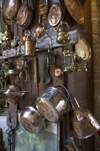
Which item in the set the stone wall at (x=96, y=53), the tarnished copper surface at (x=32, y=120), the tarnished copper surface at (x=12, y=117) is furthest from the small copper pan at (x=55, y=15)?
the tarnished copper surface at (x=12, y=117)

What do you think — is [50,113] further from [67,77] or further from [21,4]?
[21,4]

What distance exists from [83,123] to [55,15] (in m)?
1.20

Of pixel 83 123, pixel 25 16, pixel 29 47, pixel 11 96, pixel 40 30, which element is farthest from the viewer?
pixel 11 96

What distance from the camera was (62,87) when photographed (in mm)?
1390

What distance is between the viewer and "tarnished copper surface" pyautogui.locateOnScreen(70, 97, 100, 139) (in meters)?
1.18

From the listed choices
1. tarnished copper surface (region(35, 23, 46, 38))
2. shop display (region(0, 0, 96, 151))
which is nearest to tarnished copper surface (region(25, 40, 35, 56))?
shop display (region(0, 0, 96, 151))

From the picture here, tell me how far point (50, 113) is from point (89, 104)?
28.8 inches

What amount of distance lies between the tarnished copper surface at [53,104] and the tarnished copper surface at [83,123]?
0.10 m

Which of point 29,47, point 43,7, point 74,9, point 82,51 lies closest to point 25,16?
point 43,7

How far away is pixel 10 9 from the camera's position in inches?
74.4

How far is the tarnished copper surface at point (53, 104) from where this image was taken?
3.97 feet

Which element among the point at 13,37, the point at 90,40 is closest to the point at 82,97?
the point at 90,40

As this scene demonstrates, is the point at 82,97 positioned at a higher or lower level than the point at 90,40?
lower

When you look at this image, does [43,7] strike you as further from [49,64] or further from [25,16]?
[49,64]
